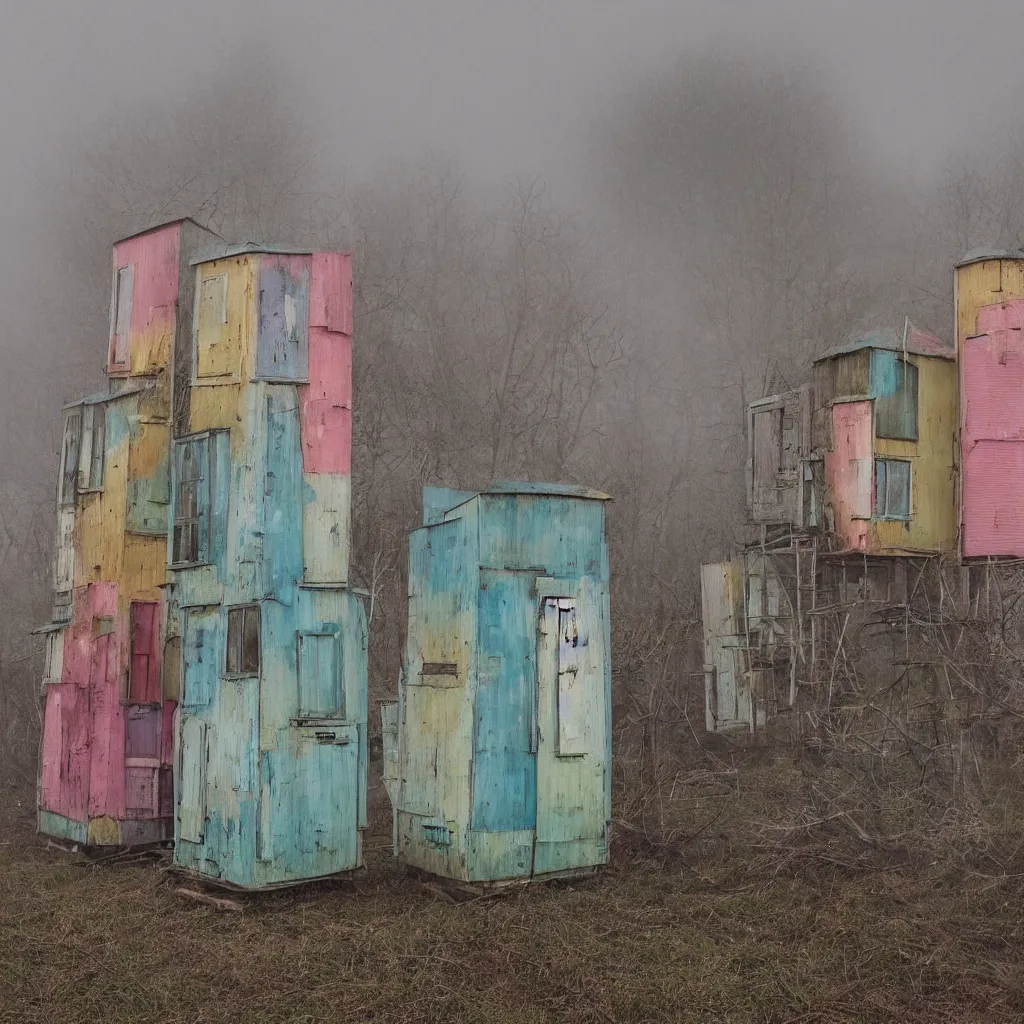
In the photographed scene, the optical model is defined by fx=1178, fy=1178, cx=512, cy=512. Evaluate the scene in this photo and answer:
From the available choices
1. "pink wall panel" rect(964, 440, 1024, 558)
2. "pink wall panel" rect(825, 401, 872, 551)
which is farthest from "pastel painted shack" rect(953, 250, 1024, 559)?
"pink wall panel" rect(825, 401, 872, 551)

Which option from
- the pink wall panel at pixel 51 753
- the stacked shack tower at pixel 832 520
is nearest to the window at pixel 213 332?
the pink wall panel at pixel 51 753

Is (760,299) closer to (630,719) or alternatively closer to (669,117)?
(669,117)

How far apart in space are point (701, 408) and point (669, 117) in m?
10.1

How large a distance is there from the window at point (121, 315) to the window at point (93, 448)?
0.67 metres

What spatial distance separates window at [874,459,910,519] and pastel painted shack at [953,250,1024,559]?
1.00 m

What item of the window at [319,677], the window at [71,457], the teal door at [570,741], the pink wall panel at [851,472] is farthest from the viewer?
the pink wall panel at [851,472]

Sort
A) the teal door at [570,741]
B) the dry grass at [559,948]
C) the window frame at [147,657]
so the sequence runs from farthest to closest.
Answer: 1. the window frame at [147,657]
2. the teal door at [570,741]
3. the dry grass at [559,948]

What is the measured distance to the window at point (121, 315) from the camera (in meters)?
14.3

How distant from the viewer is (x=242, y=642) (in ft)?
36.6

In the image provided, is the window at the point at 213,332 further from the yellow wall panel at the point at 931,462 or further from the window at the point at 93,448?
the yellow wall panel at the point at 931,462

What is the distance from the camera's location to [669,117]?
127 ft

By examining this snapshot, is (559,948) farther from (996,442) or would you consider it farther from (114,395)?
(996,442)

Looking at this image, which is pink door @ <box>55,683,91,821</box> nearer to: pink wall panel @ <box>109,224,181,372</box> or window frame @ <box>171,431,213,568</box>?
window frame @ <box>171,431,213,568</box>

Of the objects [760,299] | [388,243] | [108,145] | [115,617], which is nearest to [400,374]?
[388,243]
